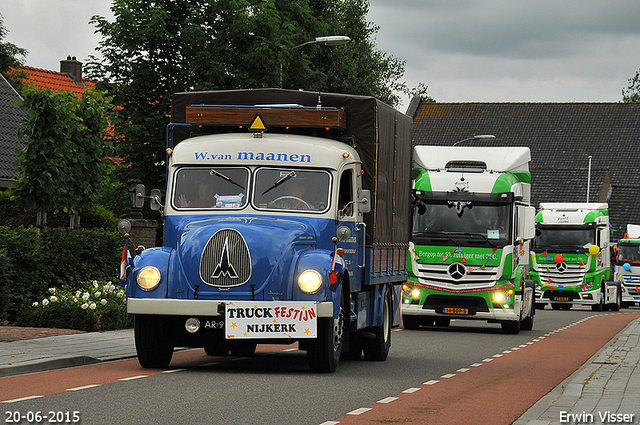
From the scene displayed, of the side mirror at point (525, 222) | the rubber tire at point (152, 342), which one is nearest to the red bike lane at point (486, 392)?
the rubber tire at point (152, 342)

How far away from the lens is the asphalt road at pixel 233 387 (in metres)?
9.61

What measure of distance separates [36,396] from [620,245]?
4581 centimetres

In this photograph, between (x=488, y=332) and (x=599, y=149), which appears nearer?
(x=488, y=332)

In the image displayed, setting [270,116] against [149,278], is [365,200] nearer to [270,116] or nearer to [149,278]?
[270,116]

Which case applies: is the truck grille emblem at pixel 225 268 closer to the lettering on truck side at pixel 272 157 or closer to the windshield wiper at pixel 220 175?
the windshield wiper at pixel 220 175

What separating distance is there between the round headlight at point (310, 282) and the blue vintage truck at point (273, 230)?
1 cm

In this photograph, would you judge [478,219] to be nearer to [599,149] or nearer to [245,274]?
[245,274]

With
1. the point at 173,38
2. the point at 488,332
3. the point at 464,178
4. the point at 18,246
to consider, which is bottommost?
the point at 488,332

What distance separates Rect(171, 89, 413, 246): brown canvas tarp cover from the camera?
1502cm

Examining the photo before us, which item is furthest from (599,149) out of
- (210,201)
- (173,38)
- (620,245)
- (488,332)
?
(210,201)

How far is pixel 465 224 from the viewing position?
81.9 feet

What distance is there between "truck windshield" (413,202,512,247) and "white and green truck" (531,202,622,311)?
17.0 meters

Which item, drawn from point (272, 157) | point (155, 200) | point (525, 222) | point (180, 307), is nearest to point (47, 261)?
point (155, 200)

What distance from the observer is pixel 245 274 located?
1250 cm
